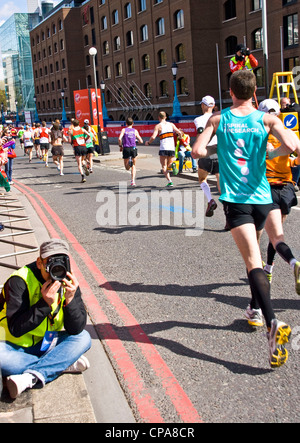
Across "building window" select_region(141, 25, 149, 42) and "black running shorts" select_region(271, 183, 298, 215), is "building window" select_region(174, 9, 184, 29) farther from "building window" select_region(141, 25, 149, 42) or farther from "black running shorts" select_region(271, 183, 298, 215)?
"black running shorts" select_region(271, 183, 298, 215)

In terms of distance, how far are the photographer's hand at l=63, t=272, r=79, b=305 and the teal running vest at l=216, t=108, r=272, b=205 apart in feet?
4.40

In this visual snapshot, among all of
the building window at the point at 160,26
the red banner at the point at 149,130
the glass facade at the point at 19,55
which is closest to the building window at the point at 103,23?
the building window at the point at 160,26

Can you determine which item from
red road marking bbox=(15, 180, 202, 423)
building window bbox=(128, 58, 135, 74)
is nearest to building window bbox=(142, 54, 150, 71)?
building window bbox=(128, 58, 135, 74)

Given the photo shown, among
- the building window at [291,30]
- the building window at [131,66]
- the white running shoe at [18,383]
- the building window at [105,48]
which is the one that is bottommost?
the white running shoe at [18,383]

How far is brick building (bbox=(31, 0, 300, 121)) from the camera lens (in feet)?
129

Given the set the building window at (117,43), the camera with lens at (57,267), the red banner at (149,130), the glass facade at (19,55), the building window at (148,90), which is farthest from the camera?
the glass facade at (19,55)

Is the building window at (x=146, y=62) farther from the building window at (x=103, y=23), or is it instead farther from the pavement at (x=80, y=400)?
the pavement at (x=80, y=400)

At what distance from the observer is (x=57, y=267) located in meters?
3.39

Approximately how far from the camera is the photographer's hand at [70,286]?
3550mm

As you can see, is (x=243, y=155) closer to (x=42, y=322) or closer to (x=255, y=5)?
(x=42, y=322)

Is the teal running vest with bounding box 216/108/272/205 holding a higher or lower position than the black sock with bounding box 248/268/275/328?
higher

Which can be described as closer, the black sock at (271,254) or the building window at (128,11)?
the black sock at (271,254)

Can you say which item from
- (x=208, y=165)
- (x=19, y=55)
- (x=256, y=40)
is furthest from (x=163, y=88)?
(x=19, y=55)

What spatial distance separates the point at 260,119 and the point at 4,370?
→ 267 centimetres
